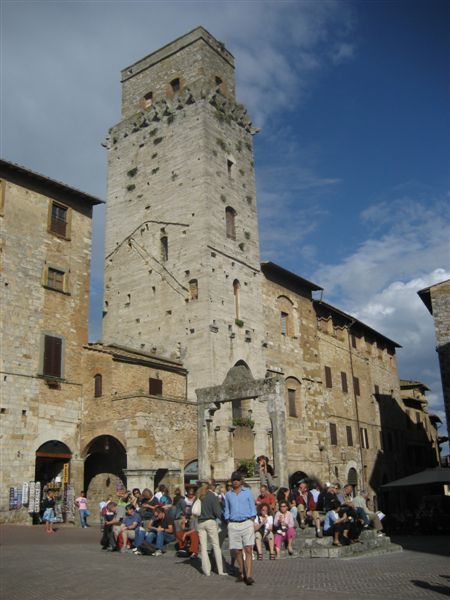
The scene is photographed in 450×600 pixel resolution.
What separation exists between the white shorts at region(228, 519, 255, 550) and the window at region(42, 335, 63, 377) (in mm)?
15251

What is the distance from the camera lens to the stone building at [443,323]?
2352 cm

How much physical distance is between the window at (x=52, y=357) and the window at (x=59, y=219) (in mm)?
→ 4634

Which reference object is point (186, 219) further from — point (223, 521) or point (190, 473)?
point (223, 521)

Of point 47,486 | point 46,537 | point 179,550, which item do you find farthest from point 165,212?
point 179,550

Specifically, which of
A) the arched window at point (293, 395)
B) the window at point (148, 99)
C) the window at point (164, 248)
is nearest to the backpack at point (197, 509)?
the window at point (164, 248)

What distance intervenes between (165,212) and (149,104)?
779 centimetres

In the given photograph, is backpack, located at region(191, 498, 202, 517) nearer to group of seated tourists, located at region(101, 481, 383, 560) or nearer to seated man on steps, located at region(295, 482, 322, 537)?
group of seated tourists, located at region(101, 481, 383, 560)

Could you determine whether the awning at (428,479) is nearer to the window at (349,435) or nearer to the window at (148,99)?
the window at (349,435)

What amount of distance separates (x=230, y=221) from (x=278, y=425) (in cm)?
1400

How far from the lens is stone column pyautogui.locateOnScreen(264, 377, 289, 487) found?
18.8 m

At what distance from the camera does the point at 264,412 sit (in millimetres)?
28688

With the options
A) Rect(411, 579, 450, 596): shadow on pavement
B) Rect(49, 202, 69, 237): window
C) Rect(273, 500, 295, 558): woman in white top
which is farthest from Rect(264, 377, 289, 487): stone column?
Rect(49, 202, 69, 237): window

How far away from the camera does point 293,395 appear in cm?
3197

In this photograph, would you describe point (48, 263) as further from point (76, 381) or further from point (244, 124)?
point (244, 124)
